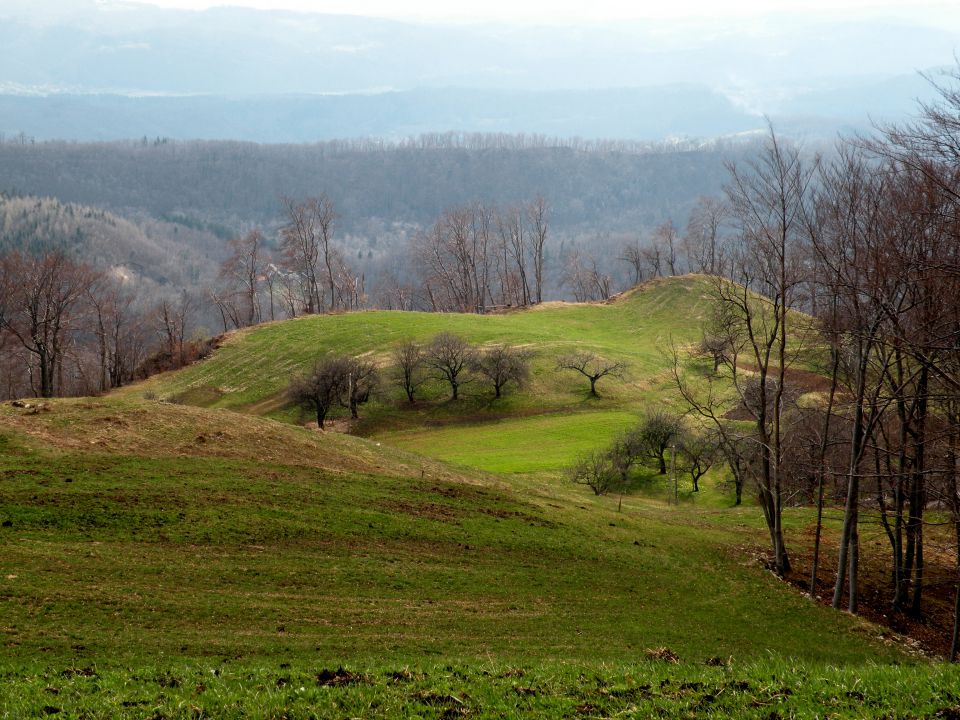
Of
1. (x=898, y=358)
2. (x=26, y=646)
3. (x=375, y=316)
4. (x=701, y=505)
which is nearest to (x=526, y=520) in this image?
(x=898, y=358)

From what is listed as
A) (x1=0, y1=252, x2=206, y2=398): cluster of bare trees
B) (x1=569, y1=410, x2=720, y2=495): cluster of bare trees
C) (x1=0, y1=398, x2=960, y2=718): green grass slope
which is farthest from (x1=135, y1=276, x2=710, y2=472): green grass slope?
(x1=0, y1=398, x2=960, y2=718): green grass slope

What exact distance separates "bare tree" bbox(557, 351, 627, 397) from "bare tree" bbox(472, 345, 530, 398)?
15.6 ft

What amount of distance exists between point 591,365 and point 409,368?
17482 millimetres

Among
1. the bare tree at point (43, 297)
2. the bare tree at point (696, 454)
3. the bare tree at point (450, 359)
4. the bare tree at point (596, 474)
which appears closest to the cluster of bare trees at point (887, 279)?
the bare tree at point (596, 474)

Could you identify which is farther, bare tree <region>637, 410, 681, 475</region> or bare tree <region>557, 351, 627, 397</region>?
bare tree <region>557, 351, 627, 397</region>

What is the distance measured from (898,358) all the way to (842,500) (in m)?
32.6

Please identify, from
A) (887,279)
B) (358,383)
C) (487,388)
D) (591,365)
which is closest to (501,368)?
(487,388)

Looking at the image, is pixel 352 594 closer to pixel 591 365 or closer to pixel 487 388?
pixel 487 388

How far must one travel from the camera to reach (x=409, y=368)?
79250 mm

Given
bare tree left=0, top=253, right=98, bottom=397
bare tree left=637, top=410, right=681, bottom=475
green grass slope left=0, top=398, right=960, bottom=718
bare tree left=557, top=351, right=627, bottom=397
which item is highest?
bare tree left=0, top=253, right=98, bottom=397

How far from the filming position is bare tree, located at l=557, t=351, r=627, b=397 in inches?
3105

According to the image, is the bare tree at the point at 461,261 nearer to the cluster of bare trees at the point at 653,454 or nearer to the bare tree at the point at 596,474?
the cluster of bare trees at the point at 653,454

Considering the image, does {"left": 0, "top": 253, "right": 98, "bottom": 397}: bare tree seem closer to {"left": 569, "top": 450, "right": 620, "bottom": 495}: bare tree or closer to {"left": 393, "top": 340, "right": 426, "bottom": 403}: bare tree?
{"left": 393, "top": 340, "right": 426, "bottom": 403}: bare tree

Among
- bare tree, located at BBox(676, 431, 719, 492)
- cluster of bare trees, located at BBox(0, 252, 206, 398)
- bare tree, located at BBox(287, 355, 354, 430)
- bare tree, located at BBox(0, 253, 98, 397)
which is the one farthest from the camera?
cluster of bare trees, located at BBox(0, 252, 206, 398)
